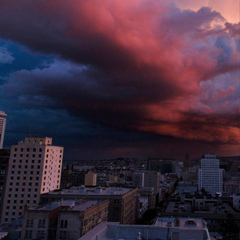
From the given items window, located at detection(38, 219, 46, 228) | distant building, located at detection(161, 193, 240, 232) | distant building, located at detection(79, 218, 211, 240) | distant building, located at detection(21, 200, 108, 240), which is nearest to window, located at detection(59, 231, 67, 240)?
distant building, located at detection(21, 200, 108, 240)

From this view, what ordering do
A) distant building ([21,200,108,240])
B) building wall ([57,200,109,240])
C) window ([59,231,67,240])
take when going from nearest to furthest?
distant building ([21,200,108,240]), window ([59,231,67,240]), building wall ([57,200,109,240])

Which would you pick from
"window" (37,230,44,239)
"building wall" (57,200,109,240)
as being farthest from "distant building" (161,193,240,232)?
"window" (37,230,44,239)

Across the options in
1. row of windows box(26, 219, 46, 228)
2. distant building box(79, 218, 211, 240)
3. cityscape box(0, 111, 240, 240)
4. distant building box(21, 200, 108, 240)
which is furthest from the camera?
row of windows box(26, 219, 46, 228)

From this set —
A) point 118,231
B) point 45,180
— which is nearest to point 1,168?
point 45,180

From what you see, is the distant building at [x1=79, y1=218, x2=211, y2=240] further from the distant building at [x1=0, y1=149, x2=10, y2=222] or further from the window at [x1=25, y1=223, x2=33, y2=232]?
the distant building at [x1=0, y1=149, x2=10, y2=222]

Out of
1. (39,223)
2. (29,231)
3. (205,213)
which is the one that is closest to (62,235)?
(39,223)

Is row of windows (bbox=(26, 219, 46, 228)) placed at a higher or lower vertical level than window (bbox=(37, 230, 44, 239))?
higher

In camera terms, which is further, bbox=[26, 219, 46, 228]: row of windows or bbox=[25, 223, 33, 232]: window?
bbox=[26, 219, 46, 228]: row of windows

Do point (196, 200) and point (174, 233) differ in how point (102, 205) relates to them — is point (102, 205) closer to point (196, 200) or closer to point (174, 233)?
point (174, 233)

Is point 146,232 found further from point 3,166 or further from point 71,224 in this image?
point 3,166

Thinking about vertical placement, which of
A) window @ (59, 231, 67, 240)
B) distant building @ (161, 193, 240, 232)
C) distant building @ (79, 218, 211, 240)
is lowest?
window @ (59, 231, 67, 240)

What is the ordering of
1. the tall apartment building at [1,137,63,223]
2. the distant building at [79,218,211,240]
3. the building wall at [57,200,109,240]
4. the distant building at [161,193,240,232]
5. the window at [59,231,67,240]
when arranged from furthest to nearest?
the tall apartment building at [1,137,63,223] → the distant building at [161,193,240,232] → the building wall at [57,200,109,240] → the window at [59,231,67,240] → the distant building at [79,218,211,240]

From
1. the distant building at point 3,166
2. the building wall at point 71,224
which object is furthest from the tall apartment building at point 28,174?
the building wall at point 71,224
